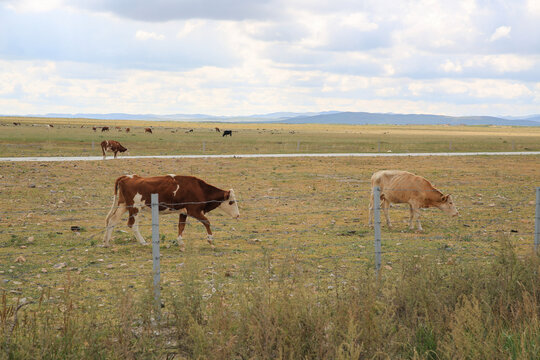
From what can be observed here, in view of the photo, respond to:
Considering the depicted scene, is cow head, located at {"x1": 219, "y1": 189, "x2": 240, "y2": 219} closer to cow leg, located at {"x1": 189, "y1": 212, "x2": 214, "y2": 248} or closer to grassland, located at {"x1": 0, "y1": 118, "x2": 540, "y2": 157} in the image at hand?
cow leg, located at {"x1": 189, "y1": 212, "x2": 214, "y2": 248}

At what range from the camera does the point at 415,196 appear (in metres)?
16.2

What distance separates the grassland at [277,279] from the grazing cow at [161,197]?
650 millimetres

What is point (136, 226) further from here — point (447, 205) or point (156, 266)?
point (447, 205)

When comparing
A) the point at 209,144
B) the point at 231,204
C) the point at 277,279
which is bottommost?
the point at 277,279

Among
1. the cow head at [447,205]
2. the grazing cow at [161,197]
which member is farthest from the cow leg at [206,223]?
the cow head at [447,205]

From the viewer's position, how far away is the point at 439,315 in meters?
6.94

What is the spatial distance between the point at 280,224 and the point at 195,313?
392 inches

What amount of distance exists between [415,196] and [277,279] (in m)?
7.73

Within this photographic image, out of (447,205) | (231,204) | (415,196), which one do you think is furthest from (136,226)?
(447,205)

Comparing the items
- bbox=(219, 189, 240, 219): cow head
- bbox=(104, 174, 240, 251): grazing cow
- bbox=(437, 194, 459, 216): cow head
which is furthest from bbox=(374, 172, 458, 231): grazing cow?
bbox=(104, 174, 240, 251): grazing cow

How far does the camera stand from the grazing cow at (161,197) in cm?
1369

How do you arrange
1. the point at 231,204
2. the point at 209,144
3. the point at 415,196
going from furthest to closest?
the point at 209,144, the point at 415,196, the point at 231,204

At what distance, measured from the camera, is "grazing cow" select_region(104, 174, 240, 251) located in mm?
13688

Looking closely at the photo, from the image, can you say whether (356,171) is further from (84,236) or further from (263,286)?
(263,286)
